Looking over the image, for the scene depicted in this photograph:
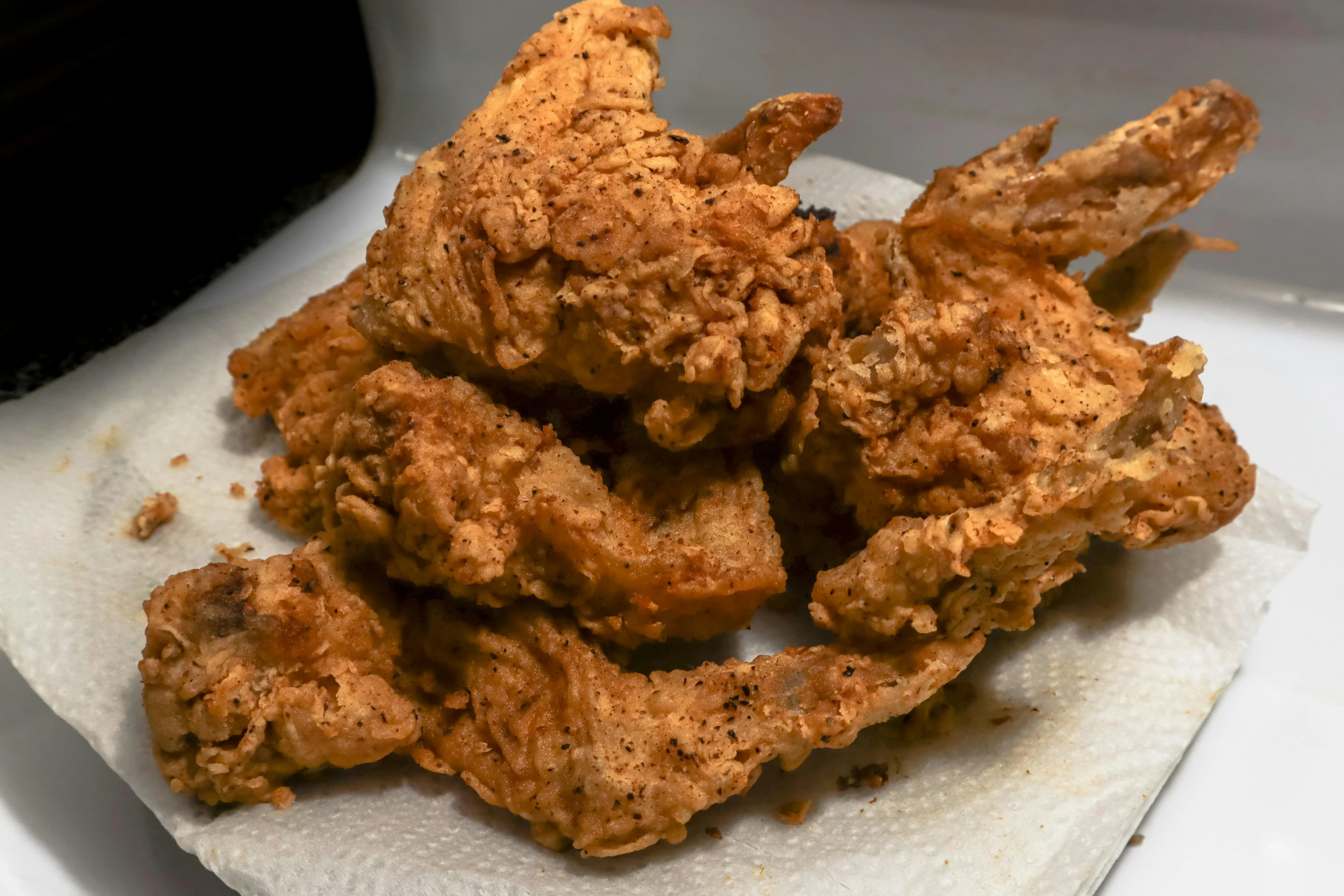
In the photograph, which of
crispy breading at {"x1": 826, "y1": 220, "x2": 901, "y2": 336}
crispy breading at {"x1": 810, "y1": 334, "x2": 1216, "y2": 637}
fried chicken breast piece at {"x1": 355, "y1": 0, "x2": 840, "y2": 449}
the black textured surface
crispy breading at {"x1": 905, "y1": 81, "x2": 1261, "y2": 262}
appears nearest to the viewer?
crispy breading at {"x1": 810, "y1": 334, "x2": 1216, "y2": 637}

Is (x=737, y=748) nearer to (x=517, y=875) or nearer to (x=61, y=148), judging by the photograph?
(x=517, y=875)

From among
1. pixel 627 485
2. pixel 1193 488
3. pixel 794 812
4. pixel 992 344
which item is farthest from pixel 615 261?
pixel 1193 488

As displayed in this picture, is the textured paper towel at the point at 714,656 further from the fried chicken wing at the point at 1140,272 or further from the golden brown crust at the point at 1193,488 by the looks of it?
the fried chicken wing at the point at 1140,272

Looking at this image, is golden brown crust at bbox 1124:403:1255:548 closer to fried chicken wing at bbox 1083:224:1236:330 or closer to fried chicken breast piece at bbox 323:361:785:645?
fried chicken wing at bbox 1083:224:1236:330

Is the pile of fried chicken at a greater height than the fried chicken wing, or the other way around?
the fried chicken wing

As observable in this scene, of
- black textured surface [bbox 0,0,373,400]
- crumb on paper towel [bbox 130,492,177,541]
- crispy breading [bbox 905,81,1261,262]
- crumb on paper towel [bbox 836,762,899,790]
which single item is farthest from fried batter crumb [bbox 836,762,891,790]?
black textured surface [bbox 0,0,373,400]

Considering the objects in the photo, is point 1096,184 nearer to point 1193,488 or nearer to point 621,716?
point 1193,488

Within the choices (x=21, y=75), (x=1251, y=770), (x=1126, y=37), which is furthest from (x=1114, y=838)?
(x=21, y=75)
